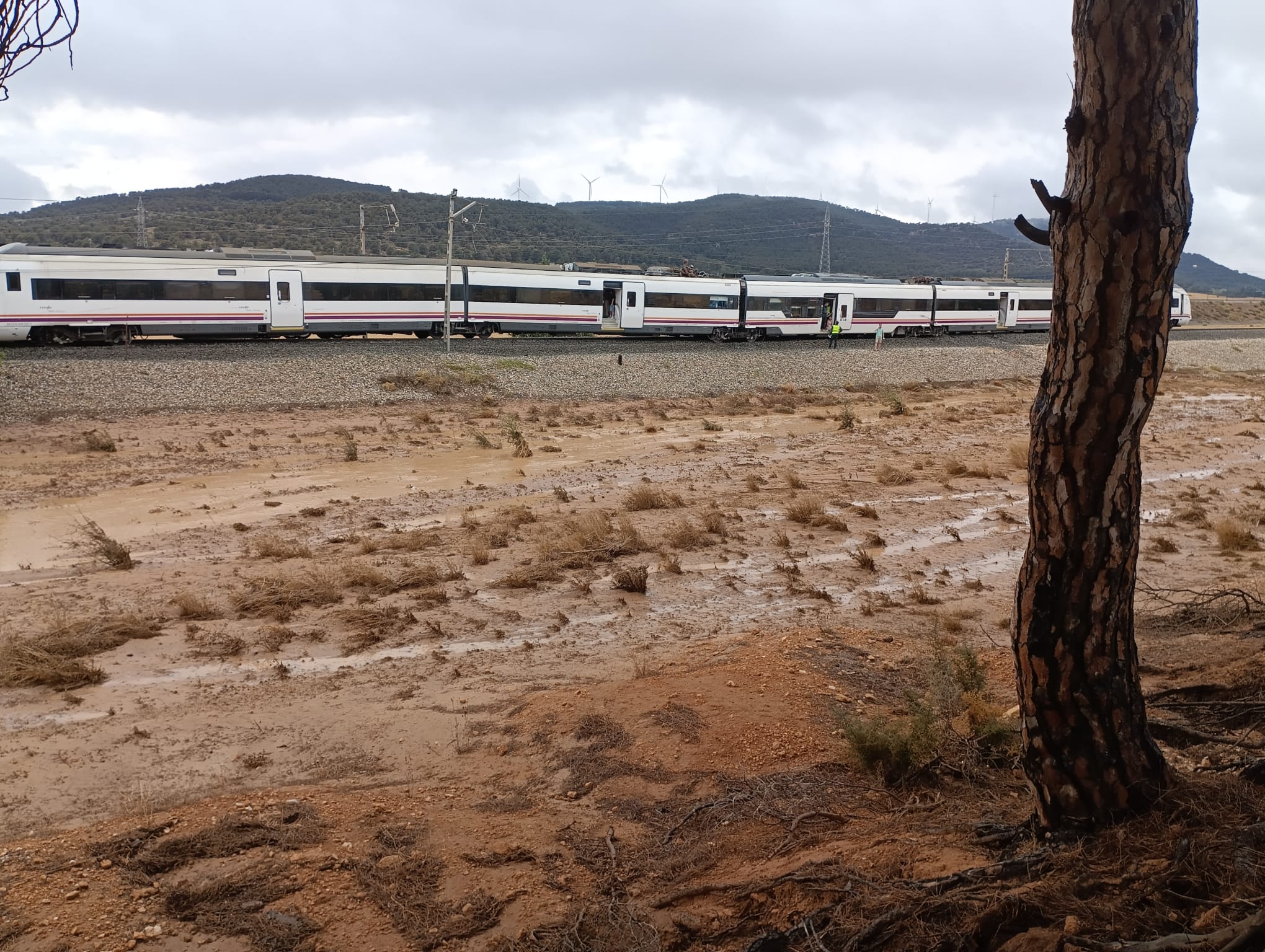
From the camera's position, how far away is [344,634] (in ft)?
33.3

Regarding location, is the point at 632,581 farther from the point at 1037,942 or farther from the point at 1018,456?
the point at 1018,456

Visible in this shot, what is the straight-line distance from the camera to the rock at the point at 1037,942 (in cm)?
347

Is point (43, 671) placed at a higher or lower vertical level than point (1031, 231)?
lower

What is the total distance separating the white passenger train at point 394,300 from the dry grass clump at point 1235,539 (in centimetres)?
1299

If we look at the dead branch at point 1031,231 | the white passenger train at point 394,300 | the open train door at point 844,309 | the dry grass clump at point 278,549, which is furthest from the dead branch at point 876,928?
the open train door at point 844,309

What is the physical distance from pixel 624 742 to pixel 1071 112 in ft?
15.6

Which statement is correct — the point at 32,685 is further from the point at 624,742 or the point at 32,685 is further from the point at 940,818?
the point at 940,818

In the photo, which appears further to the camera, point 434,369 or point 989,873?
point 434,369

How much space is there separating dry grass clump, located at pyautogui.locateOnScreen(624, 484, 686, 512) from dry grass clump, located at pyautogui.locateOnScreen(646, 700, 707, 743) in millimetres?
8768

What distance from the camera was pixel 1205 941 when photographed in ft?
10.3

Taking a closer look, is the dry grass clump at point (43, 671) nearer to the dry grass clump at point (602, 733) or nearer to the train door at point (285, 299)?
the dry grass clump at point (602, 733)

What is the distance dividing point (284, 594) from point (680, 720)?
602 cm

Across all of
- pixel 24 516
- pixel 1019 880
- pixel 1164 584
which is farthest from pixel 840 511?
pixel 24 516

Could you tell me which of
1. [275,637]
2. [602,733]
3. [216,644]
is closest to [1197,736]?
[602,733]
